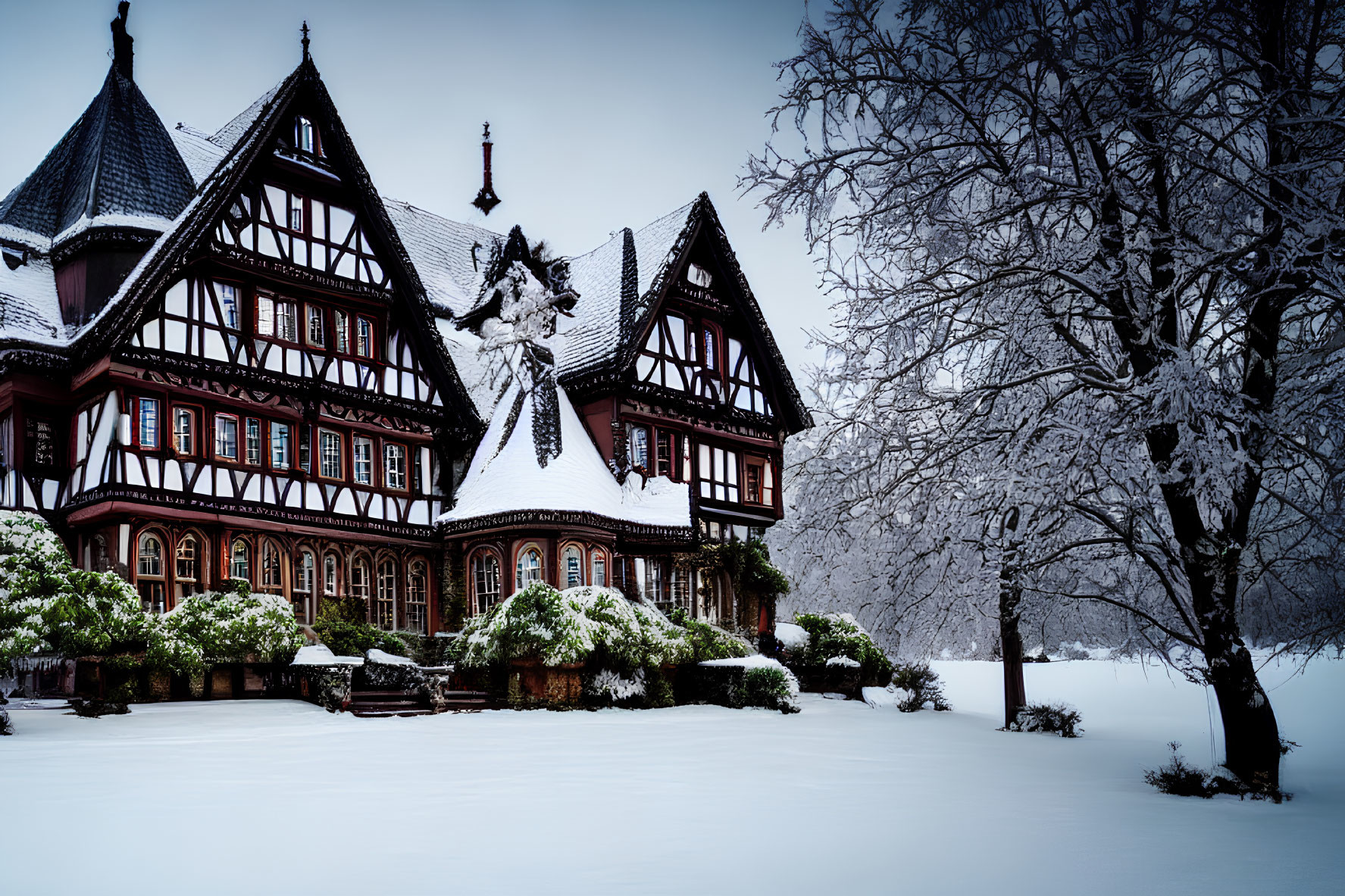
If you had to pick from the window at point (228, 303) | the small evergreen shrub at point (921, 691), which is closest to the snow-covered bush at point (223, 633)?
the window at point (228, 303)

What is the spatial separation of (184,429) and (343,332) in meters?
4.76

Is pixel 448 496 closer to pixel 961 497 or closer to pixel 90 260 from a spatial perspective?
pixel 90 260

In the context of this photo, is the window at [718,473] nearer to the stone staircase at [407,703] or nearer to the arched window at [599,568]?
the arched window at [599,568]

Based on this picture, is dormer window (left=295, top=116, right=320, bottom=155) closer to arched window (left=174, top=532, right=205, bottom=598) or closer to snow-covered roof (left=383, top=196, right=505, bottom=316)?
snow-covered roof (left=383, top=196, right=505, bottom=316)

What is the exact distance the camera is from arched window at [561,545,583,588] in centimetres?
2694

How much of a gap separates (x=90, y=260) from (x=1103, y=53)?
21.8m

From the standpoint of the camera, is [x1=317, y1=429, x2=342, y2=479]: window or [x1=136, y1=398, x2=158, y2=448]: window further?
[x1=317, y1=429, x2=342, y2=479]: window

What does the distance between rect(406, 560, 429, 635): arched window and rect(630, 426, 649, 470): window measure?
20.2 ft

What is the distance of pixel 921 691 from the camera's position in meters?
24.9

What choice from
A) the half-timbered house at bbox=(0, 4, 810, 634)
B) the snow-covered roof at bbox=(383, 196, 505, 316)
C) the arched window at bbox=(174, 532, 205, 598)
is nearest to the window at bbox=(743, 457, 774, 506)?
the half-timbered house at bbox=(0, 4, 810, 634)

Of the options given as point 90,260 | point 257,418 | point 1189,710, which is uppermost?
point 90,260

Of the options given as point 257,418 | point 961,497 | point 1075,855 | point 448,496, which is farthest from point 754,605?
point 1075,855

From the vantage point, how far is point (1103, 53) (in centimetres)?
1066

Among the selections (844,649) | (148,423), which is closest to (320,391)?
(148,423)
